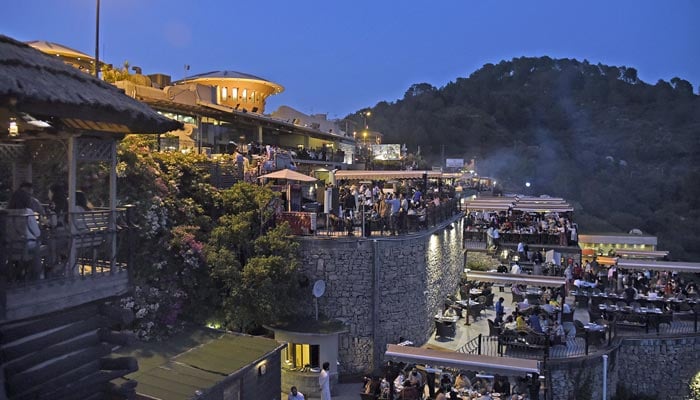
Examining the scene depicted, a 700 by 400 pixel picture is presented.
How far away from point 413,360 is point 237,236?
7096 millimetres

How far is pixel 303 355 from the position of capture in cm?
1686

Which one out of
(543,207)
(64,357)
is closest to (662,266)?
(543,207)

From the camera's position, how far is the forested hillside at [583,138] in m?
66.5

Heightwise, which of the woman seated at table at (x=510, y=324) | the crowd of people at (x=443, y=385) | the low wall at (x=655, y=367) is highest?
the woman seated at table at (x=510, y=324)

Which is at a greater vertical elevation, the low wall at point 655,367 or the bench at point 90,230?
the bench at point 90,230

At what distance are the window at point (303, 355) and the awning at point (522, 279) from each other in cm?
714

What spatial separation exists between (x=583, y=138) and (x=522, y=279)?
8065 centimetres

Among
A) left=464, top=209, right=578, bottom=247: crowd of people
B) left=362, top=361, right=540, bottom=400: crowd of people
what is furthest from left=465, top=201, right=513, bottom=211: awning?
left=362, top=361, right=540, bottom=400: crowd of people

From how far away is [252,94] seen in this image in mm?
32062

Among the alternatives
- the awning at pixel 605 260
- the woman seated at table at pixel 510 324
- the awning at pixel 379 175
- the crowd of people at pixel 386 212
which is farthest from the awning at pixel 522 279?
the awning at pixel 605 260

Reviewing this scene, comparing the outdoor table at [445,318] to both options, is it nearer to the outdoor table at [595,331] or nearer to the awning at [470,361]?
the outdoor table at [595,331]

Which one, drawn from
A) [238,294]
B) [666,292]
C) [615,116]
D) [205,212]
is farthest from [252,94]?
[615,116]

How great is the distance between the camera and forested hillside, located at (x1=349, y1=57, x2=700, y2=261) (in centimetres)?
6650

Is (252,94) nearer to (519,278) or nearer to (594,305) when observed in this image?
(519,278)
